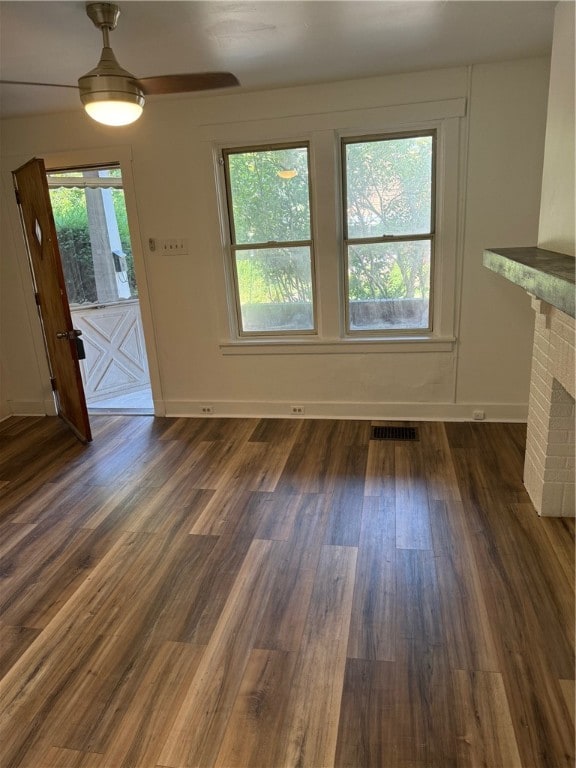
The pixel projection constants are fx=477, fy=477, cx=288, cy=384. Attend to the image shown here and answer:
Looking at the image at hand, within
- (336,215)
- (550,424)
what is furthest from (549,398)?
(336,215)

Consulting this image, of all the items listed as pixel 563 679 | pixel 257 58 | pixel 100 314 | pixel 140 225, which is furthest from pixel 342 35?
pixel 100 314

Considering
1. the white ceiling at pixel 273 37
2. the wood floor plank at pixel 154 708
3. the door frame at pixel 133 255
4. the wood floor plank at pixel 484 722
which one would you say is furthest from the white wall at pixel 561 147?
the door frame at pixel 133 255

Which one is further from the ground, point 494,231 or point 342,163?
point 342,163

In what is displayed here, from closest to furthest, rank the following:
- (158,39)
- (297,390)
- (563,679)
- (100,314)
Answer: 1. (563,679)
2. (158,39)
3. (297,390)
4. (100,314)

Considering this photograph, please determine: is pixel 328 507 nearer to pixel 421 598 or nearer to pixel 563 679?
pixel 421 598

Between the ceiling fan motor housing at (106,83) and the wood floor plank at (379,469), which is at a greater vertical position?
the ceiling fan motor housing at (106,83)

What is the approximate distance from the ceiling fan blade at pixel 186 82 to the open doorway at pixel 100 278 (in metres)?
3.58

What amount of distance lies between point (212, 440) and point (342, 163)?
2.36 m

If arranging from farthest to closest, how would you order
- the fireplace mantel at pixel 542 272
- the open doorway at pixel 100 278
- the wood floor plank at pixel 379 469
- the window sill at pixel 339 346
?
the open doorway at pixel 100 278 < the window sill at pixel 339 346 < the wood floor plank at pixel 379 469 < the fireplace mantel at pixel 542 272

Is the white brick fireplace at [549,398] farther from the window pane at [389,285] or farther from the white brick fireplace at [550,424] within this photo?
the window pane at [389,285]

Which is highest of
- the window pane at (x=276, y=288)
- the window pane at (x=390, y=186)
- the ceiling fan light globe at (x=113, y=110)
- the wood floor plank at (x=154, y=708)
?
the ceiling fan light globe at (x=113, y=110)

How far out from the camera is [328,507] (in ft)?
9.20

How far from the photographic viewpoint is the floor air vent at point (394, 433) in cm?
365

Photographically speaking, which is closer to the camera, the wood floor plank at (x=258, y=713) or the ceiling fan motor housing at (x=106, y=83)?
the wood floor plank at (x=258, y=713)
